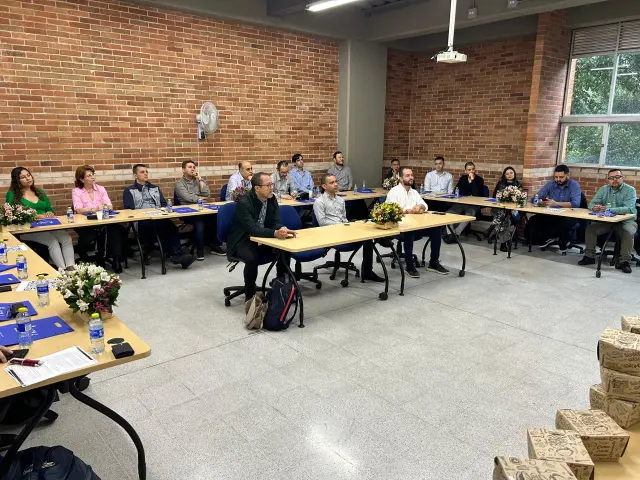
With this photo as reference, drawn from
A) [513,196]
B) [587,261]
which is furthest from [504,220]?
[587,261]

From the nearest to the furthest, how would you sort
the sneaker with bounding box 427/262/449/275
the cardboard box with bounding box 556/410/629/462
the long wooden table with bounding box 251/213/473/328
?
the cardboard box with bounding box 556/410/629/462 → the long wooden table with bounding box 251/213/473/328 → the sneaker with bounding box 427/262/449/275

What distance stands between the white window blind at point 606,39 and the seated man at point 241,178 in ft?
19.3

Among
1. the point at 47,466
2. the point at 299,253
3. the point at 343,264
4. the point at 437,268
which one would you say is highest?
the point at 299,253

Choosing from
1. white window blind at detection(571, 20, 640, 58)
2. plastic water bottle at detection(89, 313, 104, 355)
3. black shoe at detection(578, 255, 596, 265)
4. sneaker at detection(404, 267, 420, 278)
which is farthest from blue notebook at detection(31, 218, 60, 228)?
white window blind at detection(571, 20, 640, 58)

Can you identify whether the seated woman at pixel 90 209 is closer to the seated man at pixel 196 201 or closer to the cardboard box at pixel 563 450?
the seated man at pixel 196 201

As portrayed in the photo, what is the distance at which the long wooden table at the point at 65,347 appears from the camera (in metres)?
2.01

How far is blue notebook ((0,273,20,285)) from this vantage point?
317cm

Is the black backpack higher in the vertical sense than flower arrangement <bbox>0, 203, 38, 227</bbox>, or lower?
lower

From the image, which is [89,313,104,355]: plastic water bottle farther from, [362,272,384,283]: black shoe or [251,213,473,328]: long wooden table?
[362,272,384,283]: black shoe

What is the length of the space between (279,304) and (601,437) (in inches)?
111

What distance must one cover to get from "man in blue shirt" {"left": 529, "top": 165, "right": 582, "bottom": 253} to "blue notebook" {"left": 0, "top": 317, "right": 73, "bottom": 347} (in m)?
6.46

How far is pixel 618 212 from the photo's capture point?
6.24 meters

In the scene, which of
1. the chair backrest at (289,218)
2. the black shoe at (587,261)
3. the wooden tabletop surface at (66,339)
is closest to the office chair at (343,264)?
the chair backrest at (289,218)

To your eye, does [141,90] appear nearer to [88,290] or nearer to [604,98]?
[88,290]
